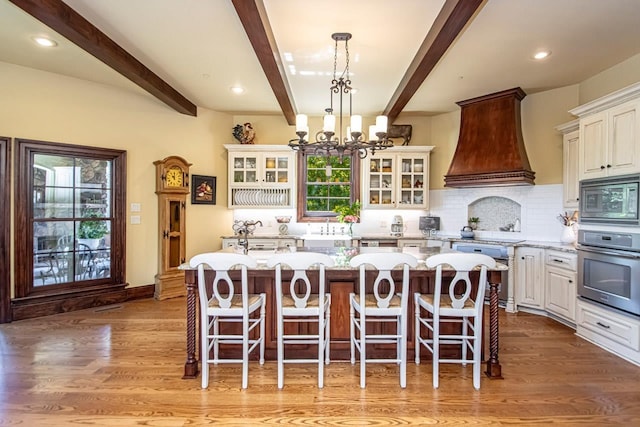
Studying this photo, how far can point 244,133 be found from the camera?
18.2 feet

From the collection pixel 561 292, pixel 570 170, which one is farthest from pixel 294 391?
pixel 570 170

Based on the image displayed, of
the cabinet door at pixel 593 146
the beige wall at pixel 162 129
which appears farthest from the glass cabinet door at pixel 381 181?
the cabinet door at pixel 593 146

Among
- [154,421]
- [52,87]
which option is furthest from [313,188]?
[154,421]

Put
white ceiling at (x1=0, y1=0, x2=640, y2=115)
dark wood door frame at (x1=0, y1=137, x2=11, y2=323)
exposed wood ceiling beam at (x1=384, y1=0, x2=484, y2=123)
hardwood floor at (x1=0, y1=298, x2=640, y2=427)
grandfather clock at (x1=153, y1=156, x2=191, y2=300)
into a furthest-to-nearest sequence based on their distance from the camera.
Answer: grandfather clock at (x1=153, y1=156, x2=191, y2=300), dark wood door frame at (x1=0, y1=137, x2=11, y2=323), white ceiling at (x1=0, y1=0, x2=640, y2=115), exposed wood ceiling beam at (x1=384, y1=0, x2=484, y2=123), hardwood floor at (x1=0, y1=298, x2=640, y2=427)

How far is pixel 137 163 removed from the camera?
Answer: 15.4ft

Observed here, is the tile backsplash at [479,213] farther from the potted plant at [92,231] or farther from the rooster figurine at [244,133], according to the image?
the potted plant at [92,231]

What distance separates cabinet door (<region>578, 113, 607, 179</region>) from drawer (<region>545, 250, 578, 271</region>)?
900mm

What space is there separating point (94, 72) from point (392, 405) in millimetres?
4824

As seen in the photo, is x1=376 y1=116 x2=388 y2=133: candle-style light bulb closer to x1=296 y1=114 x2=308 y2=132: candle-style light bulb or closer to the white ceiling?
x1=296 y1=114 x2=308 y2=132: candle-style light bulb

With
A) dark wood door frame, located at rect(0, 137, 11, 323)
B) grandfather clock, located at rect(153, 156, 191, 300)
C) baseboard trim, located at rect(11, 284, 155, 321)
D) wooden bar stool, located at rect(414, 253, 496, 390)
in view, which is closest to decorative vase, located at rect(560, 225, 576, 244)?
Answer: wooden bar stool, located at rect(414, 253, 496, 390)

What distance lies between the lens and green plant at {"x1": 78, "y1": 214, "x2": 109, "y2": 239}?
4.34 metres

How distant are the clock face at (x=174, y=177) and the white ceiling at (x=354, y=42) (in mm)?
1162

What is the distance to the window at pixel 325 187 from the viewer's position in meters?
5.73

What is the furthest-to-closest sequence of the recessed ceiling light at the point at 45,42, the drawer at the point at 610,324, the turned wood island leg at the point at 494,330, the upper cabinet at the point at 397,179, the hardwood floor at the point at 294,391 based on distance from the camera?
the upper cabinet at the point at 397,179, the recessed ceiling light at the point at 45,42, the drawer at the point at 610,324, the turned wood island leg at the point at 494,330, the hardwood floor at the point at 294,391
